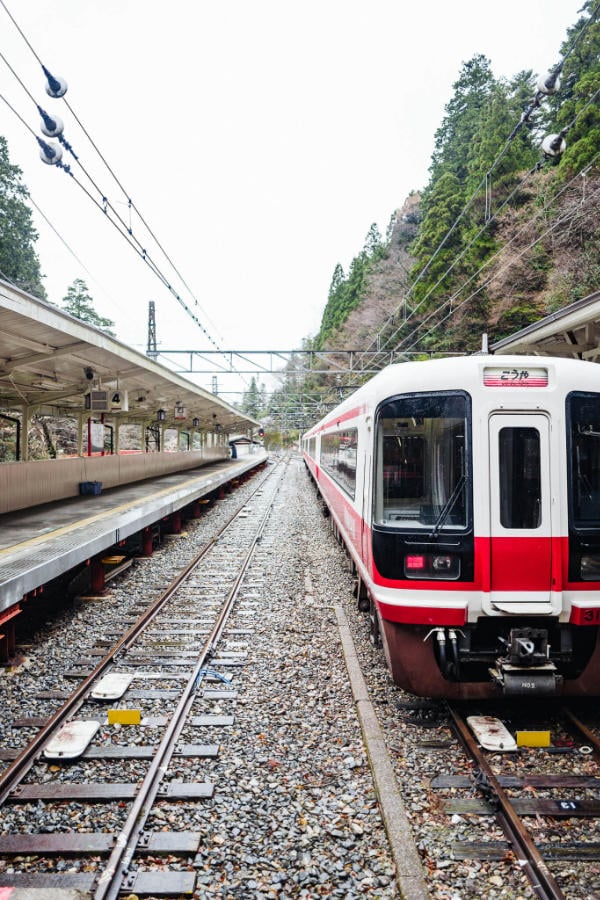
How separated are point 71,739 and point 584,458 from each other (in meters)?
3.94

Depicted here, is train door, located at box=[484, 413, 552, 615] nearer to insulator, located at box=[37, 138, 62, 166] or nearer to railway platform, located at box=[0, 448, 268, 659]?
railway platform, located at box=[0, 448, 268, 659]

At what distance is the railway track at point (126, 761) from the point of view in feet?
9.07

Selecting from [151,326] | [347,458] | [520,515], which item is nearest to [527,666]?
[520,515]

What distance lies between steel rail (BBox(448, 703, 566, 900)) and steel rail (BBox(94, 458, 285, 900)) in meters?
1.88

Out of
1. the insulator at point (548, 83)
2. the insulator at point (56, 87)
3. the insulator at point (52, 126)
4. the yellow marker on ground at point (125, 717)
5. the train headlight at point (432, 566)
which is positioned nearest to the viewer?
the train headlight at point (432, 566)

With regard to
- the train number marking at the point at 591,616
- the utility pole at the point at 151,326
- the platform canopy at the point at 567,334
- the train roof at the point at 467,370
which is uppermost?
the utility pole at the point at 151,326

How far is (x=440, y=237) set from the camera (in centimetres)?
2547

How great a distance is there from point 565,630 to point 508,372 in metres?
1.79

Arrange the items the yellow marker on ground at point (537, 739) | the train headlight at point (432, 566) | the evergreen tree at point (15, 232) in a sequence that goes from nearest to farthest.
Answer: the yellow marker on ground at point (537, 739)
the train headlight at point (432, 566)
the evergreen tree at point (15, 232)

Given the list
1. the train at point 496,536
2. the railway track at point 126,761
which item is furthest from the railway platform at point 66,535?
the train at point 496,536

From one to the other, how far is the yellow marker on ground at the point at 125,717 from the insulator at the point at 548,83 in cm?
596

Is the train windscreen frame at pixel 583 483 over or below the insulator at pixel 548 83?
below

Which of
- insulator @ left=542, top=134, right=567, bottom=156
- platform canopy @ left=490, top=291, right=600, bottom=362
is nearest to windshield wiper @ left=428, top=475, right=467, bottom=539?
platform canopy @ left=490, top=291, right=600, bottom=362

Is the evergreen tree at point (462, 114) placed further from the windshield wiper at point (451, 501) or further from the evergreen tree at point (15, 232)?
the windshield wiper at point (451, 501)
